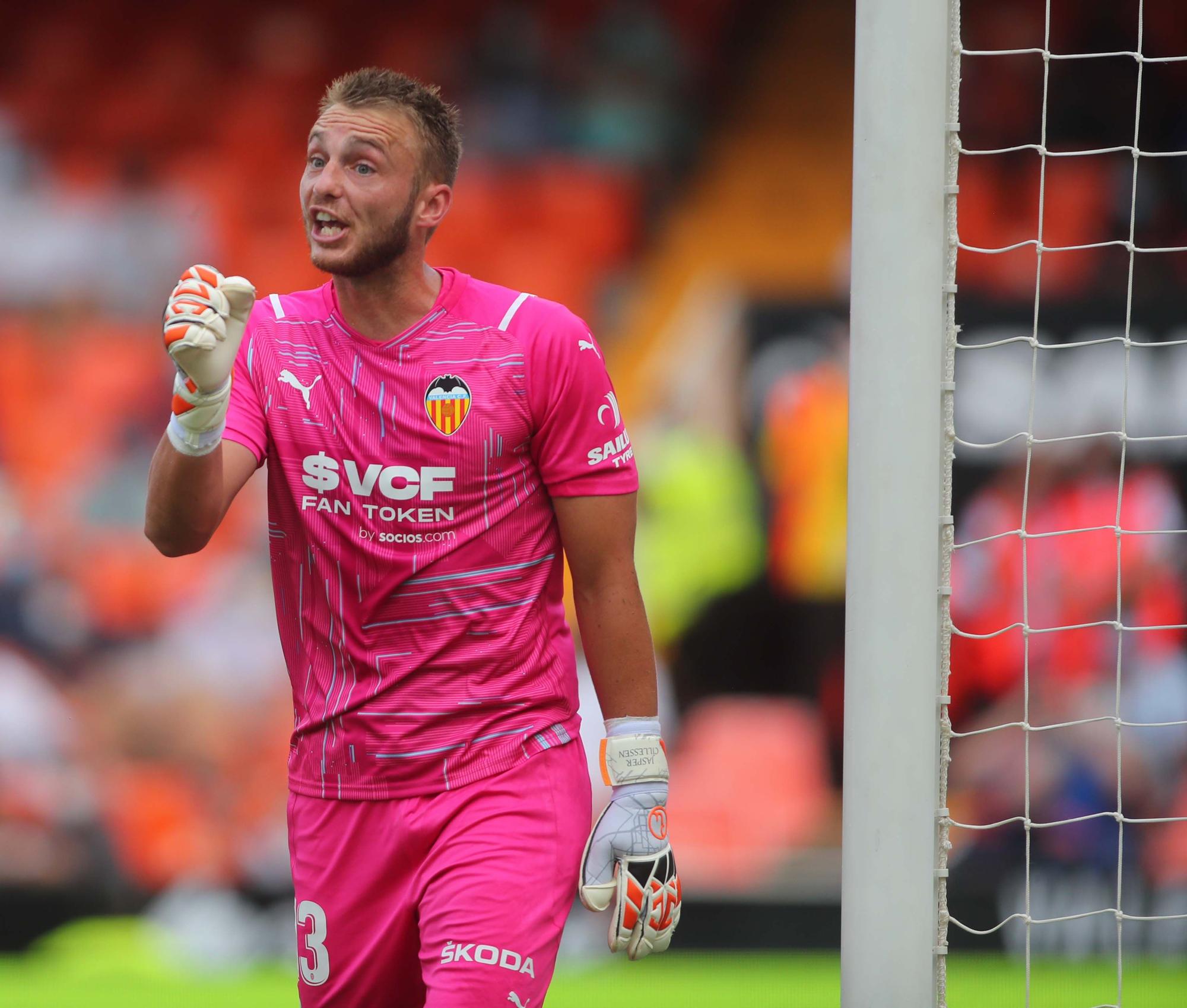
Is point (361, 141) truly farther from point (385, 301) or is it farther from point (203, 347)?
point (203, 347)

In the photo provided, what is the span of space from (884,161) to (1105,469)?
3.73 metres

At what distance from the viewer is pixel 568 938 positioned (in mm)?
5598

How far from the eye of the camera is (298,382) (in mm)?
2482

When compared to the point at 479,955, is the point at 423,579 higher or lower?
higher

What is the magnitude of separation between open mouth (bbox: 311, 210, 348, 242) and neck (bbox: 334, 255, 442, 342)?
84 millimetres

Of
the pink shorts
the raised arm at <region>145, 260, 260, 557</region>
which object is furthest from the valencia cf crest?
the pink shorts

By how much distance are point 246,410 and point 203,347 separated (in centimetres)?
32

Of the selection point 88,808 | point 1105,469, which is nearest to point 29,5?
point 88,808

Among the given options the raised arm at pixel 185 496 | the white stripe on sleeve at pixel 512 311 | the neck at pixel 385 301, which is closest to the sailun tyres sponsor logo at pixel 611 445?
the white stripe on sleeve at pixel 512 311

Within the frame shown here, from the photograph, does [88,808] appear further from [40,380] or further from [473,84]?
[473,84]

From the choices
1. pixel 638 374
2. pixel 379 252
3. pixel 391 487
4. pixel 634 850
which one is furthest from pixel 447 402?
pixel 638 374

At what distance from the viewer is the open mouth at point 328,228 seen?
2.42m

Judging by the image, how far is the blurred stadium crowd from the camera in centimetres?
573

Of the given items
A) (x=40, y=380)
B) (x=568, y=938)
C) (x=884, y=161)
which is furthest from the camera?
(x=40, y=380)
